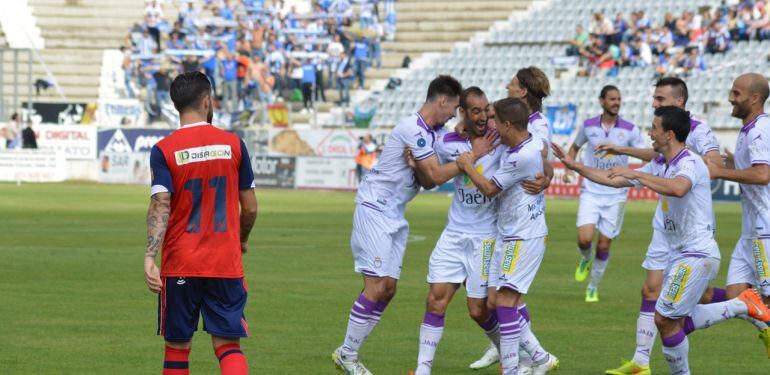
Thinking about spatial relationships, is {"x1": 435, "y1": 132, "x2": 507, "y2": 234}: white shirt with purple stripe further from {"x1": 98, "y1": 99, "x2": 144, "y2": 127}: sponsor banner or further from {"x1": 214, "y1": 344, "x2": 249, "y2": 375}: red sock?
{"x1": 98, "y1": 99, "x2": 144, "y2": 127}: sponsor banner

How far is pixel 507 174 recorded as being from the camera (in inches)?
387

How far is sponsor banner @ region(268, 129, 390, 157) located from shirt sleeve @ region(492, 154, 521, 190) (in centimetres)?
3341

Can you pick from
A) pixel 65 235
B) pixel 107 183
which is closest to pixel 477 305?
pixel 65 235

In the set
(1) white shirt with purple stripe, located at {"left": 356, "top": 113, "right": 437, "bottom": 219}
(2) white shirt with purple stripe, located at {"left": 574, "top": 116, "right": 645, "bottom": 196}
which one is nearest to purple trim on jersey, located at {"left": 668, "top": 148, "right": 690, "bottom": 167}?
(1) white shirt with purple stripe, located at {"left": 356, "top": 113, "right": 437, "bottom": 219}

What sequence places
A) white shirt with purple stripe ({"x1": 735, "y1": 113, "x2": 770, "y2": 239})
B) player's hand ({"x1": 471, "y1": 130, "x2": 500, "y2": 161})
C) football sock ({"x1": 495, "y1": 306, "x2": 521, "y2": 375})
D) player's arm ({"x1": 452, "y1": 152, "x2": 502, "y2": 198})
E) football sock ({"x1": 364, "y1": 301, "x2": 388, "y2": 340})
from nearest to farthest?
player's arm ({"x1": 452, "y1": 152, "x2": 502, "y2": 198})
football sock ({"x1": 495, "y1": 306, "x2": 521, "y2": 375})
player's hand ({"x1": 471, "y1": 130, "x2": 500, "y2": 161})
football sock ({"x1": 364, "y1": 301, "x2": 388, "y2": 340})
white shirt with purple stripe ({"x1": 735, "y1": 113, "x2": 770, "y2": 239})

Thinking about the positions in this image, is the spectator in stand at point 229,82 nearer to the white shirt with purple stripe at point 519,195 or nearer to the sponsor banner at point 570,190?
the sponsor banner at point 570,190

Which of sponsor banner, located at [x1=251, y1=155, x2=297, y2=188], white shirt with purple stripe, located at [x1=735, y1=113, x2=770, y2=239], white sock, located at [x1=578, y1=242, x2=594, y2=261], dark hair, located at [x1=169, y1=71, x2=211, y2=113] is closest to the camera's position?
dark hair, located at [x1=169, y1=71, x2=211, y2=113]

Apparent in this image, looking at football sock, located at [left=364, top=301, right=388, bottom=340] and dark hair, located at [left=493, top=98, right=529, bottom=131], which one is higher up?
dark hair, located at [left=493, top=98, right=529, bottom=131]

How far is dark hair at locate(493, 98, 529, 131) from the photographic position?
981cm

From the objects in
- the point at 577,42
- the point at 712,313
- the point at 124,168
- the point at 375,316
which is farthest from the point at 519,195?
the point at 124,168

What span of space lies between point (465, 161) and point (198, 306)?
2.57 meters

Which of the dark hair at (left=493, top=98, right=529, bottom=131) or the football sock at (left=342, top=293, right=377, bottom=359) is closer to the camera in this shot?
the dark hair at (left=493, top=98, right=529, bottom=131)

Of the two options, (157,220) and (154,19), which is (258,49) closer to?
(154,19)

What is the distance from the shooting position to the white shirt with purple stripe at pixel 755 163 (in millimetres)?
10708
